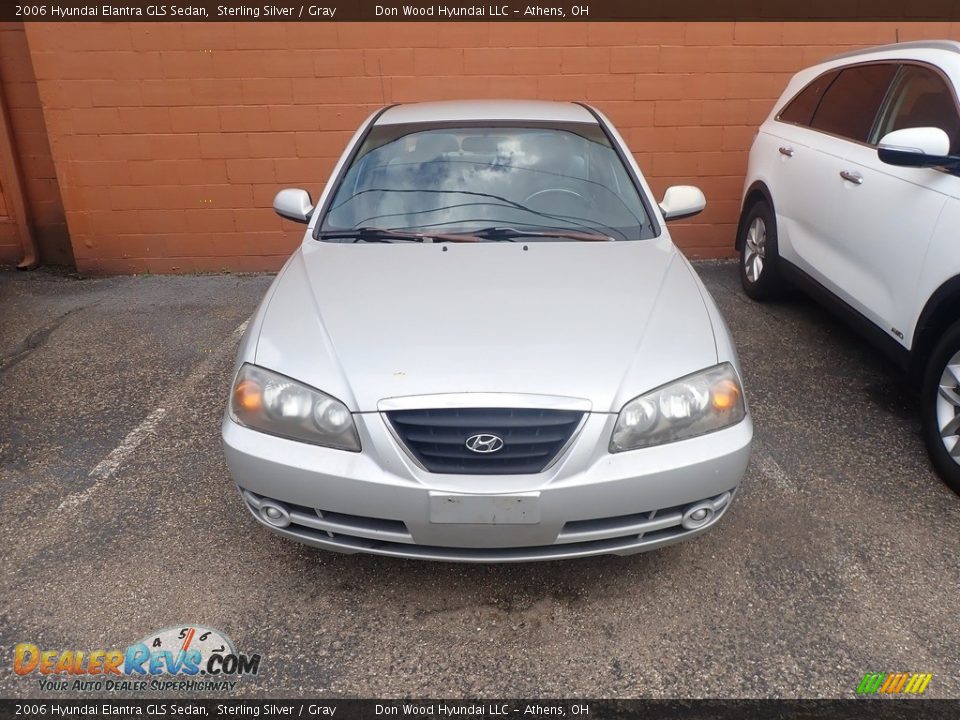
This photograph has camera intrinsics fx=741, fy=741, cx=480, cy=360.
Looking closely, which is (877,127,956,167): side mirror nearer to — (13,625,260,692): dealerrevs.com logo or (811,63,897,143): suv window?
(811,63,897,143): suv window

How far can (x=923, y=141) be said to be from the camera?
3.20 metres

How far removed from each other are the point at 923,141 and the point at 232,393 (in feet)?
9.92

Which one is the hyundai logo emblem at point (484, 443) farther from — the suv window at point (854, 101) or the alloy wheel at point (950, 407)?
the suv window at point (854, 101)

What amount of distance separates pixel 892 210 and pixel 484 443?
260cm

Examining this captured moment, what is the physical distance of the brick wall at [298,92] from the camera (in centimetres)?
603

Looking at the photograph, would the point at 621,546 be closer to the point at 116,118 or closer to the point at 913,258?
the point at 913,258

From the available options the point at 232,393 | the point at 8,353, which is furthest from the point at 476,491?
the point at 8,353

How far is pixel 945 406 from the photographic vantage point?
127 inches

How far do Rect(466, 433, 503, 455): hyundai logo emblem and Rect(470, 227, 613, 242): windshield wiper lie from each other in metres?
1.24

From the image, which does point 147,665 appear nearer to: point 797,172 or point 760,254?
point 797,172

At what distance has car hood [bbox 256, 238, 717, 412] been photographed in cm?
228

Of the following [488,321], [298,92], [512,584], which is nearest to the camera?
[488,321]
